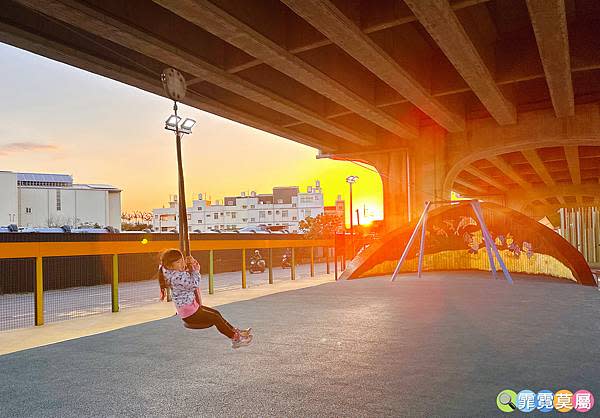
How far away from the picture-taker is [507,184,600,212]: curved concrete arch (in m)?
49.2

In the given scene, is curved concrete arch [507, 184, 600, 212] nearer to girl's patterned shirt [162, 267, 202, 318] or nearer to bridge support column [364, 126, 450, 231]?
bridge support column [364, 126, 450, 231]

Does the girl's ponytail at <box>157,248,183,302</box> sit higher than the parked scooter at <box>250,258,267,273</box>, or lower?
higher

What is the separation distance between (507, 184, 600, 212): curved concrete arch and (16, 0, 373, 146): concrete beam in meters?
39.3

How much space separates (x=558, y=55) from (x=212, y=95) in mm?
12133

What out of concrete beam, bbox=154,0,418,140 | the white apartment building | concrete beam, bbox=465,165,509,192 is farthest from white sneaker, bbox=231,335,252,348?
the white apartment building

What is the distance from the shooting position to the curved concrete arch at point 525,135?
21891 millimetres

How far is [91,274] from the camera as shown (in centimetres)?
2403

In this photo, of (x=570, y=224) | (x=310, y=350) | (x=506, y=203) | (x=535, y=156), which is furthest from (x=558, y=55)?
(x=506, y=203)

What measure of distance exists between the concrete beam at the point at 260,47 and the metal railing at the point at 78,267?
228 inches

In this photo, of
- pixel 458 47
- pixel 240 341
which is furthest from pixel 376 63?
pixel 240 341

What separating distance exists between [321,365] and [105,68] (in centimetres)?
1199

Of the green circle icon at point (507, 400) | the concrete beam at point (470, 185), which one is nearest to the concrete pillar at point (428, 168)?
the concrete beam at point (470, 185)

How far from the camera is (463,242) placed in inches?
967

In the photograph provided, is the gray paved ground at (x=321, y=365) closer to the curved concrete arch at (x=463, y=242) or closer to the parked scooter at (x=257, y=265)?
the curved concrete arch at (x=463, y=242)
